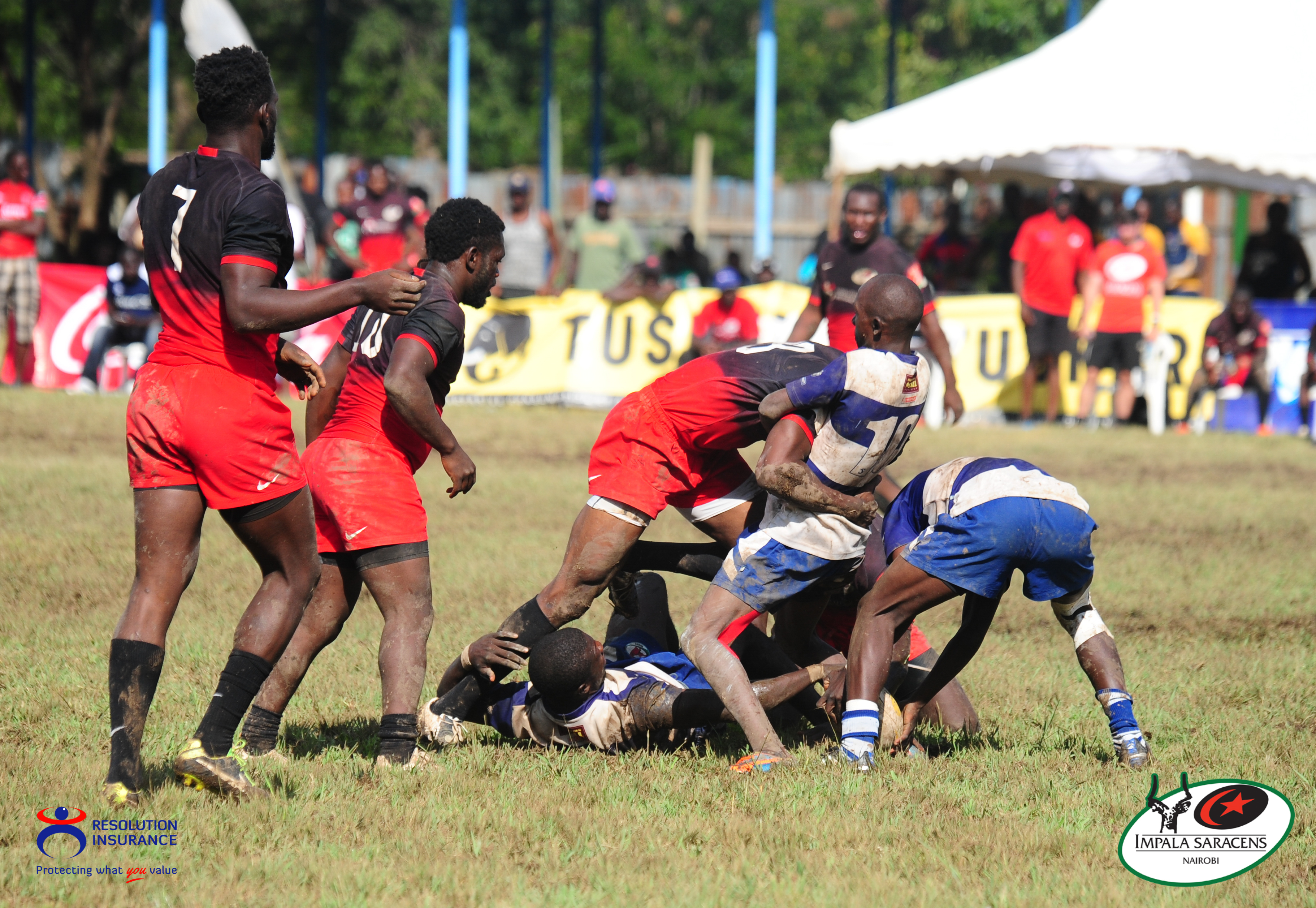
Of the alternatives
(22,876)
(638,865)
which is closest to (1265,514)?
(638,865)

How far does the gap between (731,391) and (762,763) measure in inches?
56.9

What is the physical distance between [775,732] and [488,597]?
2.66m

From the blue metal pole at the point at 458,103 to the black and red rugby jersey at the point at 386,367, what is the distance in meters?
13.0

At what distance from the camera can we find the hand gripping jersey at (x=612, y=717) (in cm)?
527

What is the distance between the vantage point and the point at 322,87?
2383cm

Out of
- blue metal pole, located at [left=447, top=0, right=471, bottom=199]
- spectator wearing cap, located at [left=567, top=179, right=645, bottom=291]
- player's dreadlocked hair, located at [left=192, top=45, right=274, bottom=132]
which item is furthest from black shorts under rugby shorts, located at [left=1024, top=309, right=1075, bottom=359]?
player's dreadlocked hair, located at [left=192, top=45, right=274, bottom=132]

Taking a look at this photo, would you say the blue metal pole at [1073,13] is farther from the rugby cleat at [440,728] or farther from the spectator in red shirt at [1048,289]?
the rugby cleat at [440,728]

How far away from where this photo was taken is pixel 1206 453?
44.7 ft

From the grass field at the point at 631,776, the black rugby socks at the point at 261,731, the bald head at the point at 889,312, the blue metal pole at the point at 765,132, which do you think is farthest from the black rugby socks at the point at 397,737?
the blue metal pole at the point at 765,132

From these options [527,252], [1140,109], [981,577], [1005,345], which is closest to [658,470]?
[981,577]

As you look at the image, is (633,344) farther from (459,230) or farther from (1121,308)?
(459,230)

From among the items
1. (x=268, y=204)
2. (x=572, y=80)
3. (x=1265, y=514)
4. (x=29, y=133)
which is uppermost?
(x=572, y=80)

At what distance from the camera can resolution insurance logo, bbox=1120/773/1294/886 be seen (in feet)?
13.5

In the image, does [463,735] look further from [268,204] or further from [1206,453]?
[1206,453]
